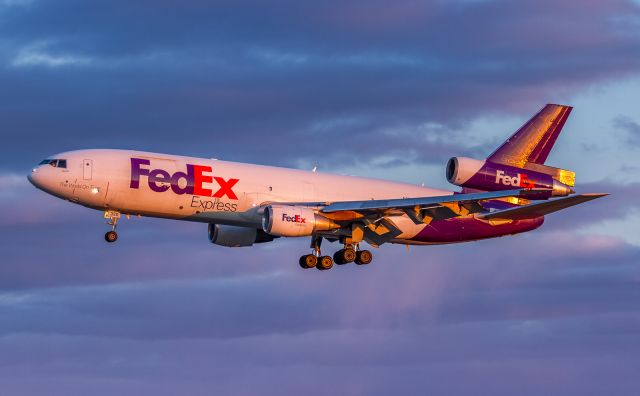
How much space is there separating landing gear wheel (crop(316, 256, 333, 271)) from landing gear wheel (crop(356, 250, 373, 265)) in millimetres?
1772

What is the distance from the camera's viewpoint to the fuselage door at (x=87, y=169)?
80.3 metres

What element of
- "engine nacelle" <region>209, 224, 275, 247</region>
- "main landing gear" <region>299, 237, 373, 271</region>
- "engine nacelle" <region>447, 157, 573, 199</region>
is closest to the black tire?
"main landing gear" <region>299, 237, 373, 271</region>

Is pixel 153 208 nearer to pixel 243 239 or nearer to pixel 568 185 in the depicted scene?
pixel 243 239

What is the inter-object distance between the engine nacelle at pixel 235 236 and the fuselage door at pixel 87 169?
11.8 m

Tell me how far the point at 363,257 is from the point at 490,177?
903 centimetres

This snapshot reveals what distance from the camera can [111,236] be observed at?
82.6m

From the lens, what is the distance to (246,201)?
82.8m

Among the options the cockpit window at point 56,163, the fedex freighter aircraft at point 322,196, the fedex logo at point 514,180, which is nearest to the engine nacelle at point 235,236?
the fedex freighter aircraft at point 322,196

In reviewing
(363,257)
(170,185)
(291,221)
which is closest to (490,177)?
(363,257)

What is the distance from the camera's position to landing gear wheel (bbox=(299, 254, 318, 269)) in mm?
85625

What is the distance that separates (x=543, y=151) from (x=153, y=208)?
25037mm

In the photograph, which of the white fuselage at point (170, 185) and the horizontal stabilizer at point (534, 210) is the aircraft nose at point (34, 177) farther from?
the horizontal stabilizer at point (534, 210)

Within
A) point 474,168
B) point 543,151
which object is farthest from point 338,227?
point 543,151

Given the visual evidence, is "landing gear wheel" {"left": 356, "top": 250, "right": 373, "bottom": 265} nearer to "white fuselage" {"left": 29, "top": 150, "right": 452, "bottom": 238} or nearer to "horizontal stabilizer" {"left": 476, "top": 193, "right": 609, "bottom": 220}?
"white fuselage" {"left": 29, "top": 150, "right": 452, "bottom": 238}
